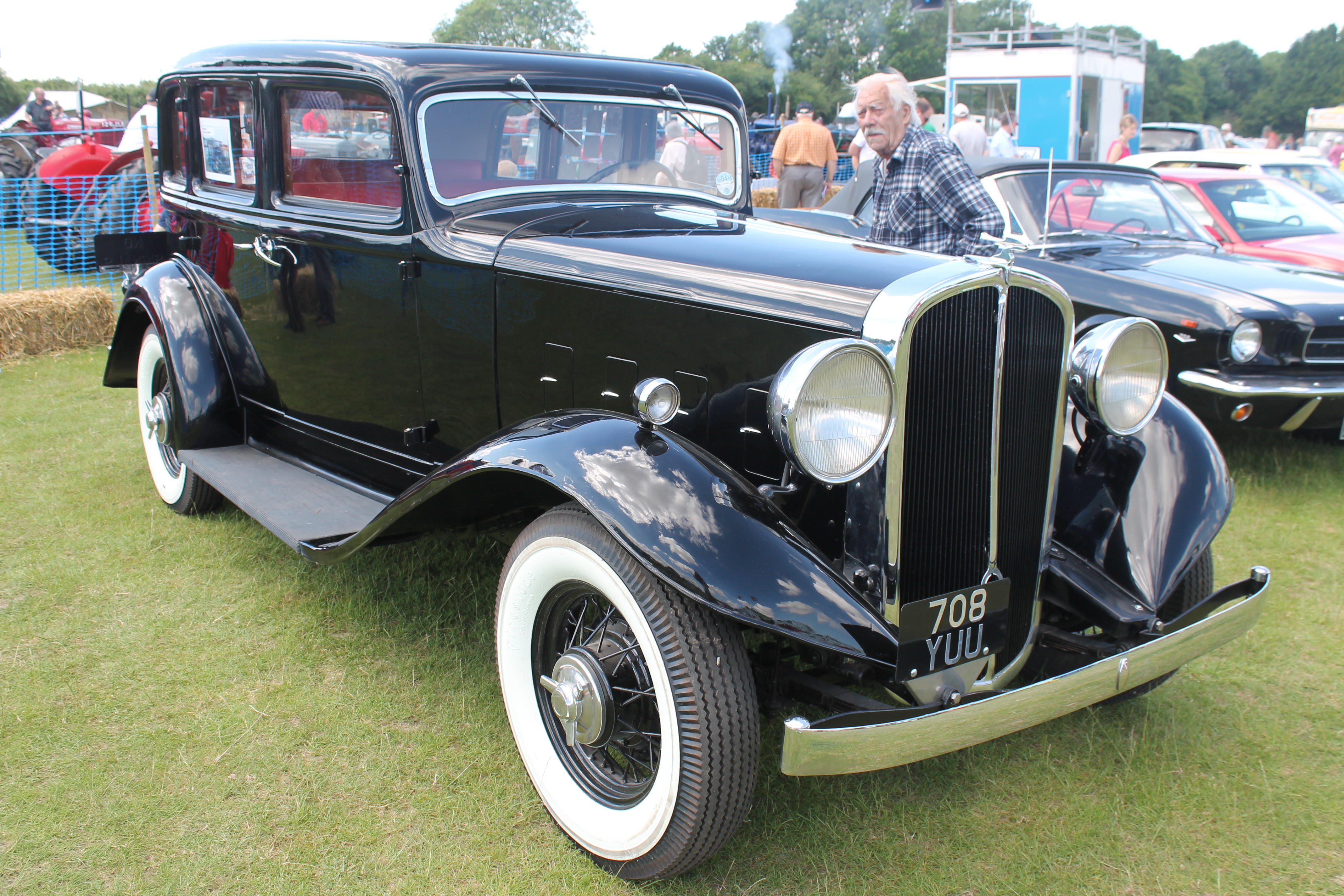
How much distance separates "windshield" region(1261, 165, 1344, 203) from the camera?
806 centimetres

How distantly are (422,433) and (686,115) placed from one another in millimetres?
1424

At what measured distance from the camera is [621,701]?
2.10 meters

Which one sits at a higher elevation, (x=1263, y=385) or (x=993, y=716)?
(x=1263, y=385)

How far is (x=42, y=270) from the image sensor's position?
31.0 feet

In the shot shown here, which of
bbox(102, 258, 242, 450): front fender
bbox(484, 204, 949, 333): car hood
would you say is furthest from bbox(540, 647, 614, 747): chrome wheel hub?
bbox(102, 258, 242, 450): front fender

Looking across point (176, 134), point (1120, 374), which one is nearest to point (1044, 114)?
point (176, 134)

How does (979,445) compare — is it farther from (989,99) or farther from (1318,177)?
(989,99)

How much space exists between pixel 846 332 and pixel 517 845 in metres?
1.35

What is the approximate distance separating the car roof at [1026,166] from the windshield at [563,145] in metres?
2.30

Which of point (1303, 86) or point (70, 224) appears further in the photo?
point (1303, 86)

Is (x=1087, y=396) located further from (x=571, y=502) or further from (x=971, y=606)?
Answer: (x=571, y=502)

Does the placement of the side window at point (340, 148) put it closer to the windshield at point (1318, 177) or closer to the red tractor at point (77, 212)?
the red tractor at point (77, 212)

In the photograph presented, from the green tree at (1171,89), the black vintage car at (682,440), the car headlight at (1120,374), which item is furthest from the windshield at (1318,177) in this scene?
the green tree at (1171,89)

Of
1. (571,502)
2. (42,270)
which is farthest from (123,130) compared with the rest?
(571,502)
